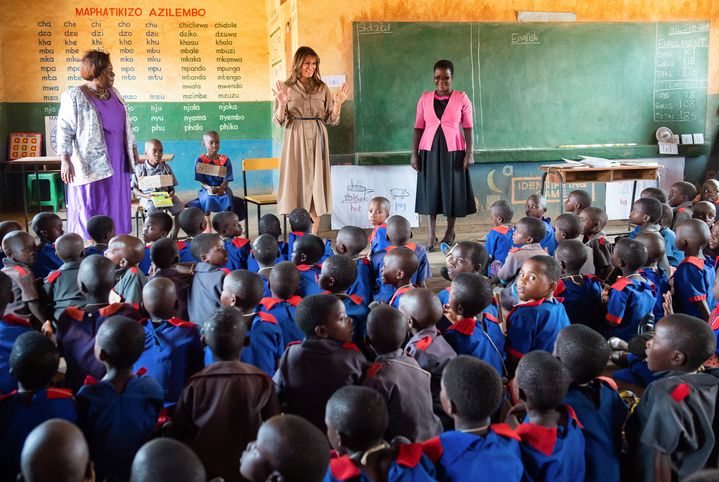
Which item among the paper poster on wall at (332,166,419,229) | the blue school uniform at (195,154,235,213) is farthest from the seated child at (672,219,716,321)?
the paper poster on wall at (332,166,419,229)

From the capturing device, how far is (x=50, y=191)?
8.07 meters

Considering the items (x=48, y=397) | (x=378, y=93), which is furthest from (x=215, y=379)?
(x=378, y=93)

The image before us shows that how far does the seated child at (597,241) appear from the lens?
3.73 m

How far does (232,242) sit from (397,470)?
8.57 feet

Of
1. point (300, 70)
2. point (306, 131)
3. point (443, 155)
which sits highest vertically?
point (300, 70)

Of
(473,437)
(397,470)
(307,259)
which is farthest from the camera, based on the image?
(307,259)

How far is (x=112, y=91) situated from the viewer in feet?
14.6

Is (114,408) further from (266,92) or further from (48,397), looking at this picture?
(266,92)

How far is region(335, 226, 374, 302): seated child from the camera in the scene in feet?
11.4

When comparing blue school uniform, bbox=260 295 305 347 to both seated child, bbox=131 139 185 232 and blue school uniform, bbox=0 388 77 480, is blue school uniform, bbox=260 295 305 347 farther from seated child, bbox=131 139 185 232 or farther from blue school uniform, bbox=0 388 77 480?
seated child, bbox=131 139 185 232

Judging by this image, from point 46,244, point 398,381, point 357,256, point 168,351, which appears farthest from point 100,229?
point 398,381

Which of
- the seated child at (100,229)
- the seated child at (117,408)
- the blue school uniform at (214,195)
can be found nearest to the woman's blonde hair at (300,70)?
the blue school uniform at (214,195)

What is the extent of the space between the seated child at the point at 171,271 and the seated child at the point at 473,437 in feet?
5.73

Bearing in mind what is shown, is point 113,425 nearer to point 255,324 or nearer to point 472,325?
point 255,324
